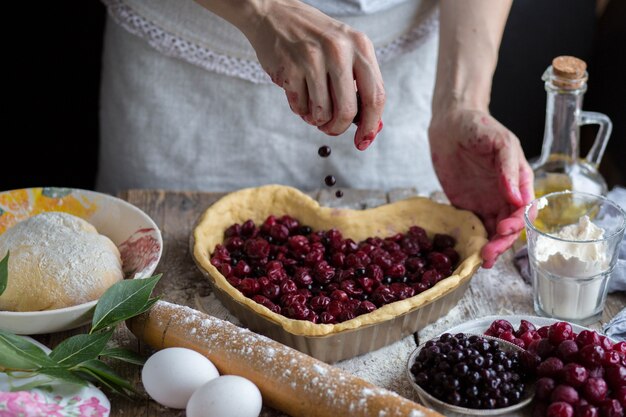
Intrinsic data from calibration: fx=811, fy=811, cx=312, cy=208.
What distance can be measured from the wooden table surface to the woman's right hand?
425mm

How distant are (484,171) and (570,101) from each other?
0.78ft

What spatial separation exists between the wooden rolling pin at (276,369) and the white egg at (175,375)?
47 millimetres

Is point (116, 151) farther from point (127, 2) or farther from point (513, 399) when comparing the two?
point (513, 399)

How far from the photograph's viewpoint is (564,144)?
178cm

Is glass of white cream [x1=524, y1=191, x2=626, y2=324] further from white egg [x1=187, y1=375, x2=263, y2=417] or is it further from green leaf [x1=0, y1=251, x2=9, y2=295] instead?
green leaf [x1=0, y1=251, x2=9, y2=295]

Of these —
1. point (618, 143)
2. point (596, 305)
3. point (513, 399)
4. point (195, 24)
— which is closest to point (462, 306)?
point (596, 305)

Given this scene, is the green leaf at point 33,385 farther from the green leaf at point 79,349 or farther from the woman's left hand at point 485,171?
the woman's left hand at point 485,171

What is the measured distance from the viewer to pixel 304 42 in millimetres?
1341

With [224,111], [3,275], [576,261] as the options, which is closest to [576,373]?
[576,261]

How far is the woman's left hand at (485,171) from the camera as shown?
5.34ft

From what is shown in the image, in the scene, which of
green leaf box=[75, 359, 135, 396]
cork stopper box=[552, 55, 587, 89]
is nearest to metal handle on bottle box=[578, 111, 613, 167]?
cork stopper box=[552, 55, 587, 89]

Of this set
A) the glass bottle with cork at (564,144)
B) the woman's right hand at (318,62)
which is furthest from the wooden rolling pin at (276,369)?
the glass bottle with cork at (564,144)

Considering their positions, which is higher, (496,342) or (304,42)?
(304,42)

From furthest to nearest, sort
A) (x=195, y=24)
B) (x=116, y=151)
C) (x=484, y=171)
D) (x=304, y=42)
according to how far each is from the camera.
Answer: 1. (x=116, y=151)
2. (x=195, y=24)
3. (x=484, y=171)
4. (x=304, y=42)
